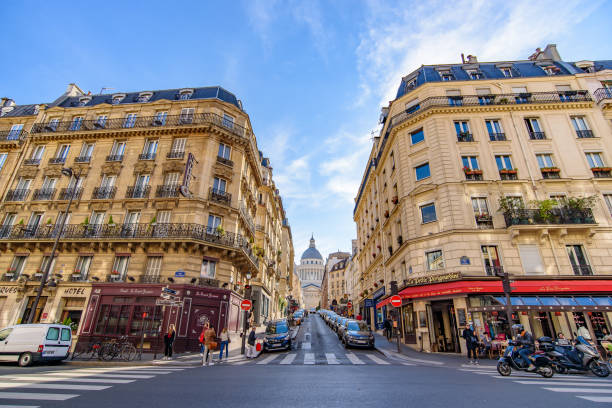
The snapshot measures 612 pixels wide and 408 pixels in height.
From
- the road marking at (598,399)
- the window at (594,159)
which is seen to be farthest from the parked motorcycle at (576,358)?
the window at (594,159)

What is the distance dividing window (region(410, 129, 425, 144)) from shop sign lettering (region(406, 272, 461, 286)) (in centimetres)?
Result: 1047

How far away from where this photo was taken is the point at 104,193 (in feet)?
71.2

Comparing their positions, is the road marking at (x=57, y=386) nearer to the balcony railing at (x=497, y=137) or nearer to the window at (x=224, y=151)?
the window at (x=224, y=151)

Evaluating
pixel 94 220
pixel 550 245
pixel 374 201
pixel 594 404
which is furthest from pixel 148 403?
pixel 374 201

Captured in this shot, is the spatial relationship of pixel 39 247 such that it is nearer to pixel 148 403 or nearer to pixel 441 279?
pixel 148 403

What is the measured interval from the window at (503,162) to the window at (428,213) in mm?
5497

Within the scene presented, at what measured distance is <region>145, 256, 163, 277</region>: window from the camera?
19125 mm

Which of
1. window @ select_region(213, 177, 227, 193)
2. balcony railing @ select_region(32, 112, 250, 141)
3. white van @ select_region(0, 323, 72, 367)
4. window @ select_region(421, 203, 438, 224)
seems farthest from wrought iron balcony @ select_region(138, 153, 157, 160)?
window @ select_region(421, 203, 438, 224)

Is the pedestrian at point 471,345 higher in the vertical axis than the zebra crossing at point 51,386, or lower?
higher

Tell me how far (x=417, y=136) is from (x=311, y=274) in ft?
516

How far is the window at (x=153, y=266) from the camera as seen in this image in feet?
62.7

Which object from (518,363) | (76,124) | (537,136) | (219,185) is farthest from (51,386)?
(537,136)

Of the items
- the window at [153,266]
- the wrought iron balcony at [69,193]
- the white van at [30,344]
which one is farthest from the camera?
the wrought iron balcony at [69,193]

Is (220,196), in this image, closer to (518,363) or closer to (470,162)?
(470,162)
